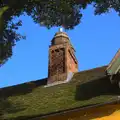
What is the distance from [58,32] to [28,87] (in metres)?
3.33

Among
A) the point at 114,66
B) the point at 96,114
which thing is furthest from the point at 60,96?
the point at 96,114

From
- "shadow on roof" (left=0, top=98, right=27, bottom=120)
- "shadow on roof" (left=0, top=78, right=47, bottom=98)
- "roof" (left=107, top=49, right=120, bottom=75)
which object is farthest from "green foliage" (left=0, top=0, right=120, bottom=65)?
"shadow on roof" (left=0, top=78, right=47, bottom=98)

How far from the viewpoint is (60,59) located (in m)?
21.5

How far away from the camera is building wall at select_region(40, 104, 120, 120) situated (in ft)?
46.7

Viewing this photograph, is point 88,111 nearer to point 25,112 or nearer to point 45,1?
point 25,112

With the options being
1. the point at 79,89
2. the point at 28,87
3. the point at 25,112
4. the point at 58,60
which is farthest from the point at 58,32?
the point at 25,112

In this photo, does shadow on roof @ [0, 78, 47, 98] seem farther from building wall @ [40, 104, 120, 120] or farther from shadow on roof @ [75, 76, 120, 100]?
building wall @ [40, 104, 120, 120]

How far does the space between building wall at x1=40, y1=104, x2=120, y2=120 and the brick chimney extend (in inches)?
224

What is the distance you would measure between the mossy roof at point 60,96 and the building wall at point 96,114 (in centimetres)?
24

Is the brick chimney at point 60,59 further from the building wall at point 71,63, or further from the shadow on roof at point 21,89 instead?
the shadow on roof at point 21,89

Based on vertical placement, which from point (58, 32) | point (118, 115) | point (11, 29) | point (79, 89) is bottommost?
point (118, 115)

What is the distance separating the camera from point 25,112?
16.0 meters

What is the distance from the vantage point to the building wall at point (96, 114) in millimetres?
14227

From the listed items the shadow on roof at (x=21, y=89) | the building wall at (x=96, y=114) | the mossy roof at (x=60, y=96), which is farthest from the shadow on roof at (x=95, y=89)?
the shadow on roof at (x=21, y=89)
